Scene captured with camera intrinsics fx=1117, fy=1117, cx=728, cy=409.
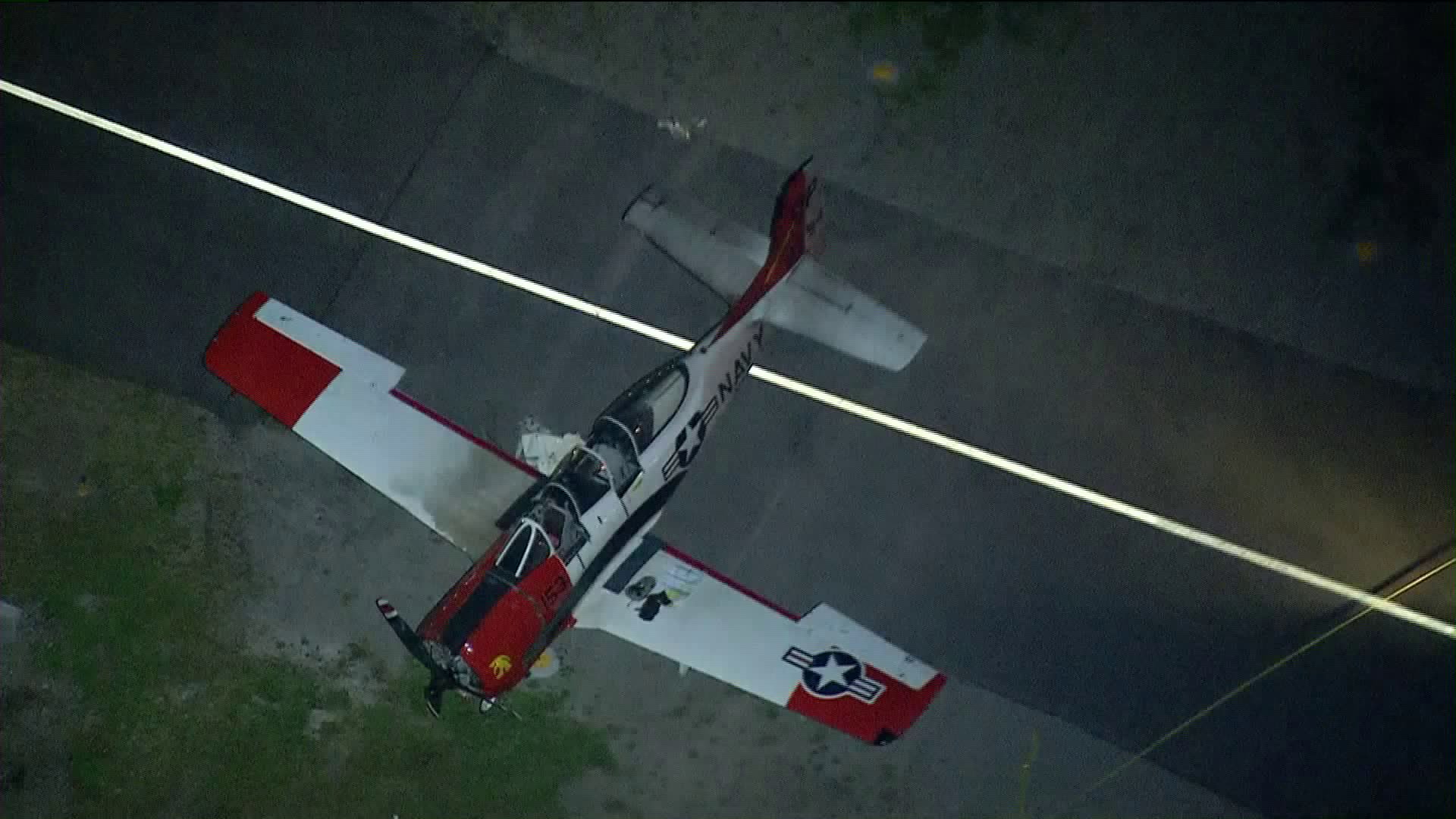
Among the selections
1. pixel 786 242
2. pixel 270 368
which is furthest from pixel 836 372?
pixel 270 368

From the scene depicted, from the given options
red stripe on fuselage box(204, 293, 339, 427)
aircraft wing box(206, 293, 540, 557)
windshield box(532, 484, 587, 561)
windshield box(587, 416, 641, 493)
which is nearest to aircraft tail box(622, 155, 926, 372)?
windshield box(587, 416, 641, 493)

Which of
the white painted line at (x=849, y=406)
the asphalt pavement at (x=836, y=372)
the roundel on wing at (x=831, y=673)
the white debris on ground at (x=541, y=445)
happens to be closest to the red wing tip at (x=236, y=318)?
the asphalt pavement at (x=836, y=372)

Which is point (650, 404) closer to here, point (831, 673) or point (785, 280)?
point (785, 280)

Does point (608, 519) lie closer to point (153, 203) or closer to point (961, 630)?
point (961, 630)

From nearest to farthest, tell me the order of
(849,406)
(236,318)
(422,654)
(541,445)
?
(422,654)
(236,318)
(541,445)
(849,406)

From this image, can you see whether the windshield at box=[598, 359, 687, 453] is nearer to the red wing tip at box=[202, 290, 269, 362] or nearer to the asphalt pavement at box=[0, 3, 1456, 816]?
the asphalt pavement at box=[0, 3, 1456, 816]

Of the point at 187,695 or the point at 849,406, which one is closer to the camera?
the point at 187,695

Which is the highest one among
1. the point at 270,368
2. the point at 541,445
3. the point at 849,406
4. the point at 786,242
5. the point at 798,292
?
the point at 786,242
